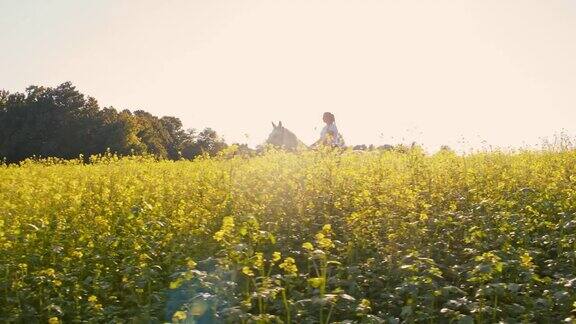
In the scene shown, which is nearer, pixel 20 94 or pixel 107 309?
pixel 107 309

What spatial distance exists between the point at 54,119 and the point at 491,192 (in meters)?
49.0

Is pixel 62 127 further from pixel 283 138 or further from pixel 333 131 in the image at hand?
pixel 333 131

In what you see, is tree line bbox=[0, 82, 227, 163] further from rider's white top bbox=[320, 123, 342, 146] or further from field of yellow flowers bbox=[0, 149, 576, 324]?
field of yellow flowers bbox=[0, 149, 576, 324]

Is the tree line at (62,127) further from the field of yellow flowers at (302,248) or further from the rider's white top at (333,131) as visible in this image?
the field of yellow flowers at (302,248)

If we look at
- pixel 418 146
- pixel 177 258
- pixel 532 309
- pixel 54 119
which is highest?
pixel 54 119

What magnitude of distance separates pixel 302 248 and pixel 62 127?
48345 millimetres

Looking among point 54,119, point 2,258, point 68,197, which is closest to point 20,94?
point 54,119

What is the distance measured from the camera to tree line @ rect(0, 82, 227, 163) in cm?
4875

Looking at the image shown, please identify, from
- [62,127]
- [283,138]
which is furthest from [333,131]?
[62,127]

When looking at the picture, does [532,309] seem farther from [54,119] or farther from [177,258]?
[54,119]

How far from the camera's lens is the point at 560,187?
8875 millimetres

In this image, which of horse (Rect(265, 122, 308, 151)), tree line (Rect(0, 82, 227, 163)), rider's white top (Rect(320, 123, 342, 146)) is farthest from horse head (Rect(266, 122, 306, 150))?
tree line (Rect(0, 82, 227, 163))

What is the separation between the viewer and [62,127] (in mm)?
50500

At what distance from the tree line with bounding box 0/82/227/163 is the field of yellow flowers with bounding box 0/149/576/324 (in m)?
38.5
